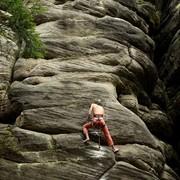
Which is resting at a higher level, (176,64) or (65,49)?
(65,49)

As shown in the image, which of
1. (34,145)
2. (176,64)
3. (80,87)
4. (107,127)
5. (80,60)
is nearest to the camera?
(34,145)

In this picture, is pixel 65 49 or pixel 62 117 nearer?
pixel 62 117

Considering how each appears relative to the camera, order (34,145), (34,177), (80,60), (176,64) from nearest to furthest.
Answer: (34,177) → (34,145) → (80,60) → (176,64)

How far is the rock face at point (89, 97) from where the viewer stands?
49.5 feet

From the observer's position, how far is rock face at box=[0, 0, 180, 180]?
15.1 metres

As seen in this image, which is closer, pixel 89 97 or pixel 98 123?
pixel 98 123

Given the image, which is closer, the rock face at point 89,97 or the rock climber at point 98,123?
the rock face at point 89,97

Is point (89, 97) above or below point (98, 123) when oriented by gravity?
below

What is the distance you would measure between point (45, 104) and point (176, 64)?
14573 millimetres

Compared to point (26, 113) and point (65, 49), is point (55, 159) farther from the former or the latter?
point (65, 49)

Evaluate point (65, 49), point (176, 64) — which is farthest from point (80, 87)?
point (176, 64)

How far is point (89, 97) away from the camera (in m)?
18.3

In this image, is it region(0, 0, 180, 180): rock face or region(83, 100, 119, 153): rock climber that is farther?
region(83, 100, 119, 153): rock climber

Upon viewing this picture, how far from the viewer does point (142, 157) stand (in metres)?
16.1
